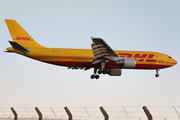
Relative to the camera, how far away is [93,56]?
113 ft

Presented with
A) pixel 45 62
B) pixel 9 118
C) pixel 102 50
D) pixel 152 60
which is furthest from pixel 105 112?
pixel 152 60

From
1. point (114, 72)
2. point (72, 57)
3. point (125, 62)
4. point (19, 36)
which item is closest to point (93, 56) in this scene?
point (72, 57)

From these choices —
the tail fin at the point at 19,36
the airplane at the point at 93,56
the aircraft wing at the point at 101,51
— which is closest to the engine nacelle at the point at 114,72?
the airplane at the point at 93,56

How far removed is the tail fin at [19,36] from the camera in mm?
36688

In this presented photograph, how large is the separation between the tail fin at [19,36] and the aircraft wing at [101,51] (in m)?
8.82

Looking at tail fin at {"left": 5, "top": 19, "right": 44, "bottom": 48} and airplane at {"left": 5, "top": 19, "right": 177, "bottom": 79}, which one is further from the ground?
tail fin at {"left": 5, "top": 19, "right": 44, "bottom": 48}

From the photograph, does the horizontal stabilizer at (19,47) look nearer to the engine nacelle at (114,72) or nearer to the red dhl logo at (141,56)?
the engine nacelle at (114,72)

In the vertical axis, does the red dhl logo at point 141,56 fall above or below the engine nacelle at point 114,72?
above

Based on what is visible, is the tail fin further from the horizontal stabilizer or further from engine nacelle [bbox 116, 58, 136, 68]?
engine nacelle [bbox 116, 58, 136, 68]

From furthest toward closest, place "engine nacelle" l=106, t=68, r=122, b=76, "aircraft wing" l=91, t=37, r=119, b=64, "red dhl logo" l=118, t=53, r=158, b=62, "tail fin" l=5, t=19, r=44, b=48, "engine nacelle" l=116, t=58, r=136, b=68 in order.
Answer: "tail fin" l=5, t=19, r=44, b=48 → "engine nacelle" l=106, t=68, r=122, b=76 → "red dhl logo" l=118, t=53, r=158, b=62 → "engine nacelle" l=116, t=58, r=136, b=68 → "aircraft wing" l=91, t=37, r=119, b=64

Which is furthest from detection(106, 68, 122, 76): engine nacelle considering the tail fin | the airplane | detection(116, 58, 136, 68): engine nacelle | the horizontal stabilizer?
the horizontal stabilizer

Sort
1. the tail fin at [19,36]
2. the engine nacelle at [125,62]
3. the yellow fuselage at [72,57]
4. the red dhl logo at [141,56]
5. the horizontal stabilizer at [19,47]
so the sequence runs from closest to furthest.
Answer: the horizontal stabilizer at [19,47] < the engine nacelle at [125,62] < the yellow fuselage at [72,57] < the red dhl logo at [141,56] < the tail fin at [19,36]

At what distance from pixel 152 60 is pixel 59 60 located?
12662 mm

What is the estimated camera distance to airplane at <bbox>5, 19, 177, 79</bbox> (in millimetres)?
32406
